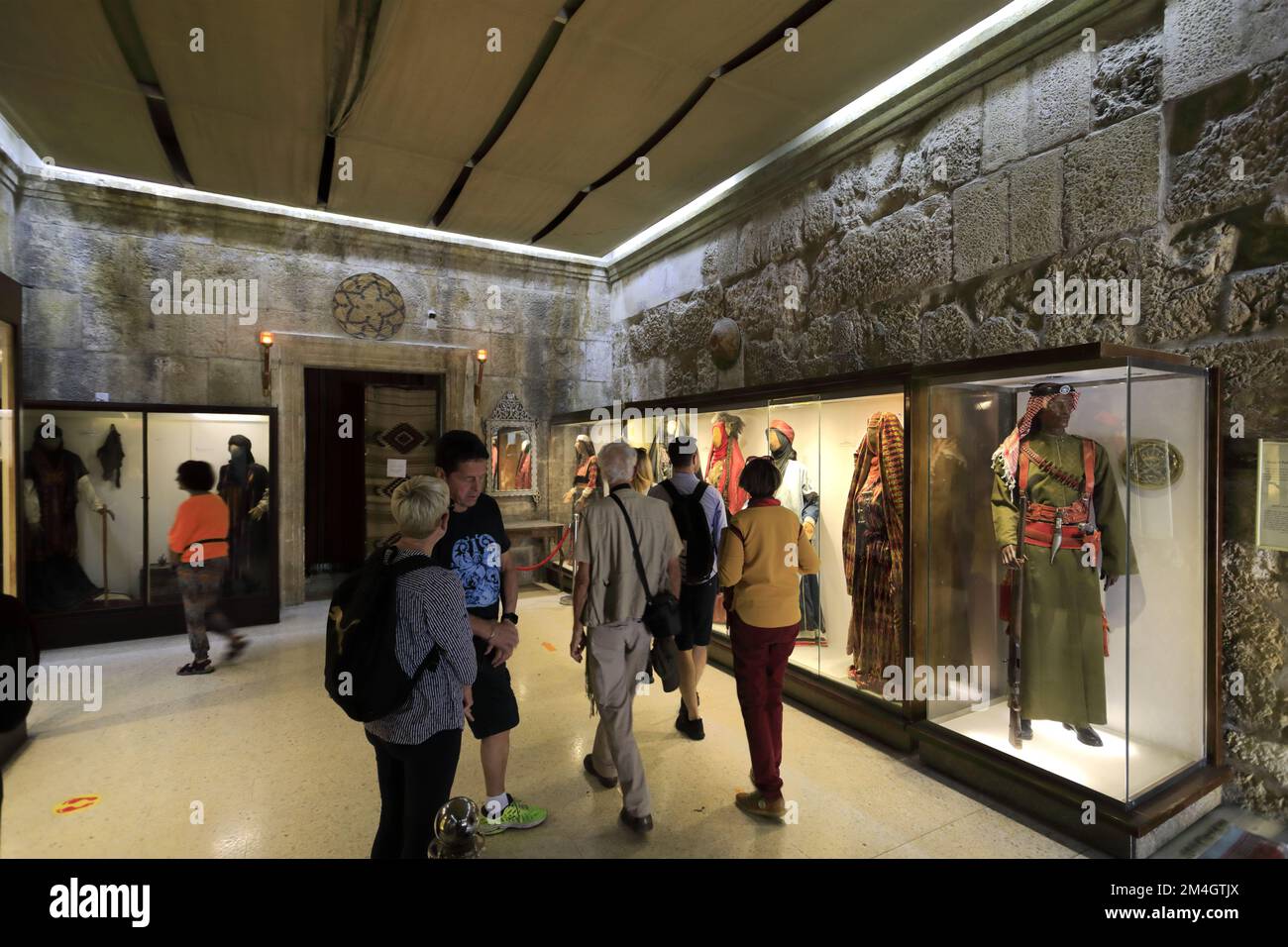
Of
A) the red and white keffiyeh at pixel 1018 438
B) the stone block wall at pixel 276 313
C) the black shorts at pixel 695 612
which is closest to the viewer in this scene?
the red and white keffiyeh at pixel 1018 438

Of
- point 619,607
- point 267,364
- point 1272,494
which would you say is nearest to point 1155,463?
point 1272,494

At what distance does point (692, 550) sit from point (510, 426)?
5.06 meters

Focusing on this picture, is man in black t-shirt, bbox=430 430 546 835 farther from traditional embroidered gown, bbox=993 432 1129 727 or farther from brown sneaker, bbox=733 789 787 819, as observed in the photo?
traditional embroidered gown, bbox=993 432 1129 727

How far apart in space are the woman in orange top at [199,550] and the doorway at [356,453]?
2.93 metres

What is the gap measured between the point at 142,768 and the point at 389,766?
242 cm

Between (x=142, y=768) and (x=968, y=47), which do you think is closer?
(x=142, y=768)

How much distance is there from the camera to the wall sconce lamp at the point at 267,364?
6.39 metres

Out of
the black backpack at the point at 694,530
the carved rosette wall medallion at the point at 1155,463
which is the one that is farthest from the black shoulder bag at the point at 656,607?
the carved rosette wall medallion at the point at 1155,463

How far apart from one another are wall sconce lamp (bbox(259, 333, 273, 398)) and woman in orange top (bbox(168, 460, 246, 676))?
2146 millimetres

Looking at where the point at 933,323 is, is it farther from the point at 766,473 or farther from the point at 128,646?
the point at 128,646

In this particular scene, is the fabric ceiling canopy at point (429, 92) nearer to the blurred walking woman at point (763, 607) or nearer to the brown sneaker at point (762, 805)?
the blurred walking woman at point (763, 607)

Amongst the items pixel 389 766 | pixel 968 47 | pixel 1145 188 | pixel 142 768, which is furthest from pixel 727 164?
pixel 142 768
